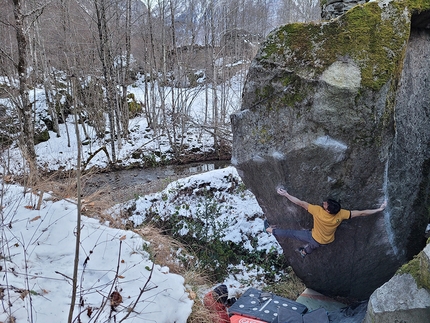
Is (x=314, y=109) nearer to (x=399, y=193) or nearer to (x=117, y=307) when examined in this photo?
(x=399, y=193)

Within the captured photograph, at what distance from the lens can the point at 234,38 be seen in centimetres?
1880

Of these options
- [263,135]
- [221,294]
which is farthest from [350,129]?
[221,294]

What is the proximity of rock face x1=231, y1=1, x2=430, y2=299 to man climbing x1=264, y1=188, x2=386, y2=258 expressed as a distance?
0.11 meters

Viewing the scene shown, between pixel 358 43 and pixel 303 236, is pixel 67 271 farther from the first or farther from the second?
pixel 358 43

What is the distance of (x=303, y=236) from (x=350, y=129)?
1.65 meters

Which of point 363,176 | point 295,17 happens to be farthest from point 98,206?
point 295,17

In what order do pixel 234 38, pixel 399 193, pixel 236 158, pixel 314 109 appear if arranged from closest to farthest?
pixel 314 109, pixel 399 193, pixel 236 158, pixel 234 38

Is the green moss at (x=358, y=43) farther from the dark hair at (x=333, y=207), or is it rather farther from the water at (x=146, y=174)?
the water at (x=146, y=174)

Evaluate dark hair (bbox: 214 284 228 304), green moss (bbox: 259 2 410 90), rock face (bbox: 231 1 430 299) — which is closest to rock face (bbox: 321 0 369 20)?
rock face (bbox: 231 1 430 299)

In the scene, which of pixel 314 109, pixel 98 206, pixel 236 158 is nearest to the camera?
pixel 314 109

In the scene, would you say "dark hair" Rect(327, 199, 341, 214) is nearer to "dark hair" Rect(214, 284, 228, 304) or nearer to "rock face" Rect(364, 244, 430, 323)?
"rock face" Rect(364, 244, 430, 323)

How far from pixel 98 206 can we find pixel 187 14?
47.2 feet

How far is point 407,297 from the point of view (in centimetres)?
256

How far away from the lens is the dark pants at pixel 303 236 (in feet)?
14.9
